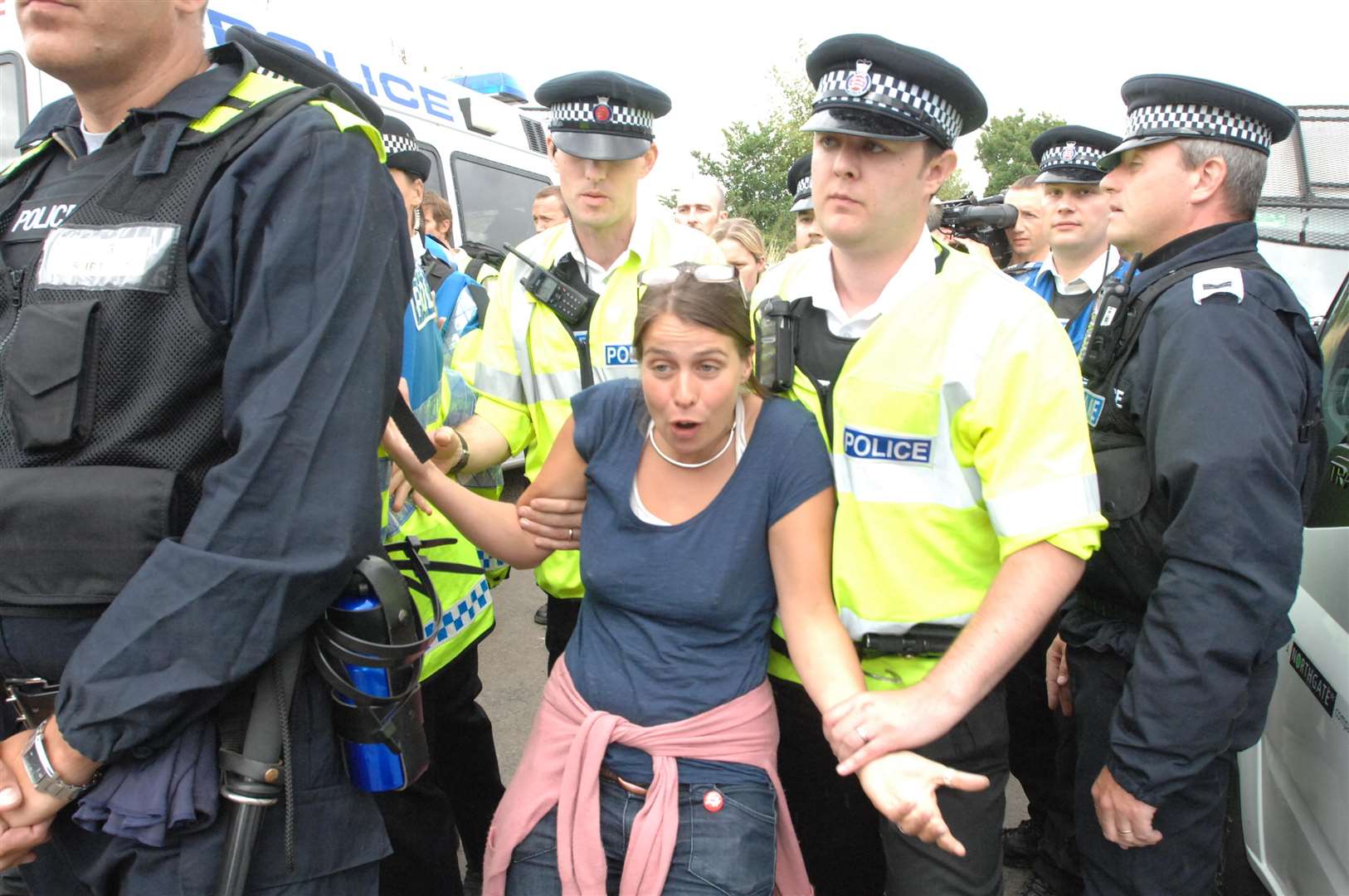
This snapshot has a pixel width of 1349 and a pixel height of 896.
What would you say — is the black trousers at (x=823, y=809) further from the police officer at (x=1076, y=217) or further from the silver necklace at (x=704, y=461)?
the police officer at (x=1076, y=217)

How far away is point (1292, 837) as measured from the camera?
6.93 ft

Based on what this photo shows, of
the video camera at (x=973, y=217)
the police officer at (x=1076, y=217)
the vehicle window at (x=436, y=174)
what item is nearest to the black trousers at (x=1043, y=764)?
the police officer at (x=1076, y=217)

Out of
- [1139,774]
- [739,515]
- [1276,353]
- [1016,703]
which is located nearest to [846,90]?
[739,515]

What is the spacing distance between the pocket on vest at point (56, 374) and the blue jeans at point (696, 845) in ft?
3.35

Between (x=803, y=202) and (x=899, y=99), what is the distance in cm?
355

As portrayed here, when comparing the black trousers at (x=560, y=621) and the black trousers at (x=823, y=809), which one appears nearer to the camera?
the black trousers at (x=823, y=809)

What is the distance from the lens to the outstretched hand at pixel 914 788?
1419mm

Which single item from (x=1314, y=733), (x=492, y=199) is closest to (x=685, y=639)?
(x=1314, y=733)

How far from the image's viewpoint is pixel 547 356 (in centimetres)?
261

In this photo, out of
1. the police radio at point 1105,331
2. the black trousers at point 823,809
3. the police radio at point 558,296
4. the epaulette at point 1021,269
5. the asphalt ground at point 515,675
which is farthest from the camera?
the epaulette at point 1021,269

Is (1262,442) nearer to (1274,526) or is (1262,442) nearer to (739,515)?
(1274,526)

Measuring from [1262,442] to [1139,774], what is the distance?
2.19 ft

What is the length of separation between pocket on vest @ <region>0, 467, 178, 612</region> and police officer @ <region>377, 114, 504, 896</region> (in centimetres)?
84

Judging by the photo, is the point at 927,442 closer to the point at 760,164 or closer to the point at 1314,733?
the point at 1314,733
